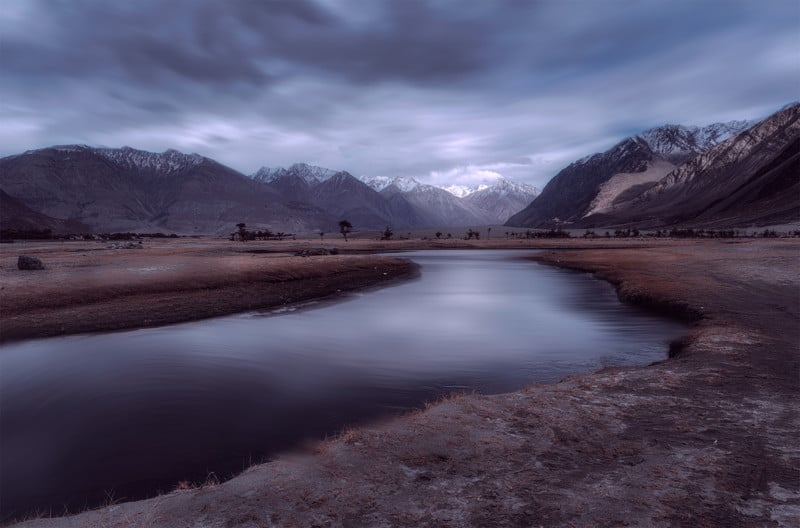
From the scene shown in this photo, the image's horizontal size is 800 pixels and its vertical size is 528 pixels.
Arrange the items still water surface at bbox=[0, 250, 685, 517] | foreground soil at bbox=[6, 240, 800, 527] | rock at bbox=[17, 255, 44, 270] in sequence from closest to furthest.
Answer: foreground soil at bbox=[6, 240, 800, 527] → still water surface at bbox=[0, 250, 685, 517] → rock at bbox=[17, 255, 44, 270]

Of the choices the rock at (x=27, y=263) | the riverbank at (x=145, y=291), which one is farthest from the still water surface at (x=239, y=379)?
the rock at (x=27, y=263)

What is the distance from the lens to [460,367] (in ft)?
64.2

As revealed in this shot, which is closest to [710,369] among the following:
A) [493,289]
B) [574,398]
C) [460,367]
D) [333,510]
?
[574,398]

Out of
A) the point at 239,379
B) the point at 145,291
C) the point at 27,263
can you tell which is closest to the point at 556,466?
the point at 239,379

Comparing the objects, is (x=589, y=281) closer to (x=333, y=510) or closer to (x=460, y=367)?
(x=460, y=367)

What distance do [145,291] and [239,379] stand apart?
21.2 metres

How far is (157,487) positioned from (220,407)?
4864mm

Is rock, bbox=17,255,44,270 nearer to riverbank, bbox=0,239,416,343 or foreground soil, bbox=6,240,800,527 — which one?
riverbank, bbox=0,239,416,343

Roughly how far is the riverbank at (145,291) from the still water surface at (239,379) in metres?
3.07

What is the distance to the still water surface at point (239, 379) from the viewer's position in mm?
11414

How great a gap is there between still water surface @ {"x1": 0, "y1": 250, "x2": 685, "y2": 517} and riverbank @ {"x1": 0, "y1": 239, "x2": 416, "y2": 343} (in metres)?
3.07

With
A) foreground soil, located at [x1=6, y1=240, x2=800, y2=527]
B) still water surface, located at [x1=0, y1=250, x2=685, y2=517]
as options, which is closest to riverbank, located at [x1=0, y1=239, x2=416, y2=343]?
still water surface, located at [x1=0, y1=250, x2=685, y2=517]

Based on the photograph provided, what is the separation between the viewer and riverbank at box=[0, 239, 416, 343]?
2686 cm

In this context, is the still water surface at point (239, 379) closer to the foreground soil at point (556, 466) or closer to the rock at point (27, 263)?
the foreground soil at point (556, 466)
